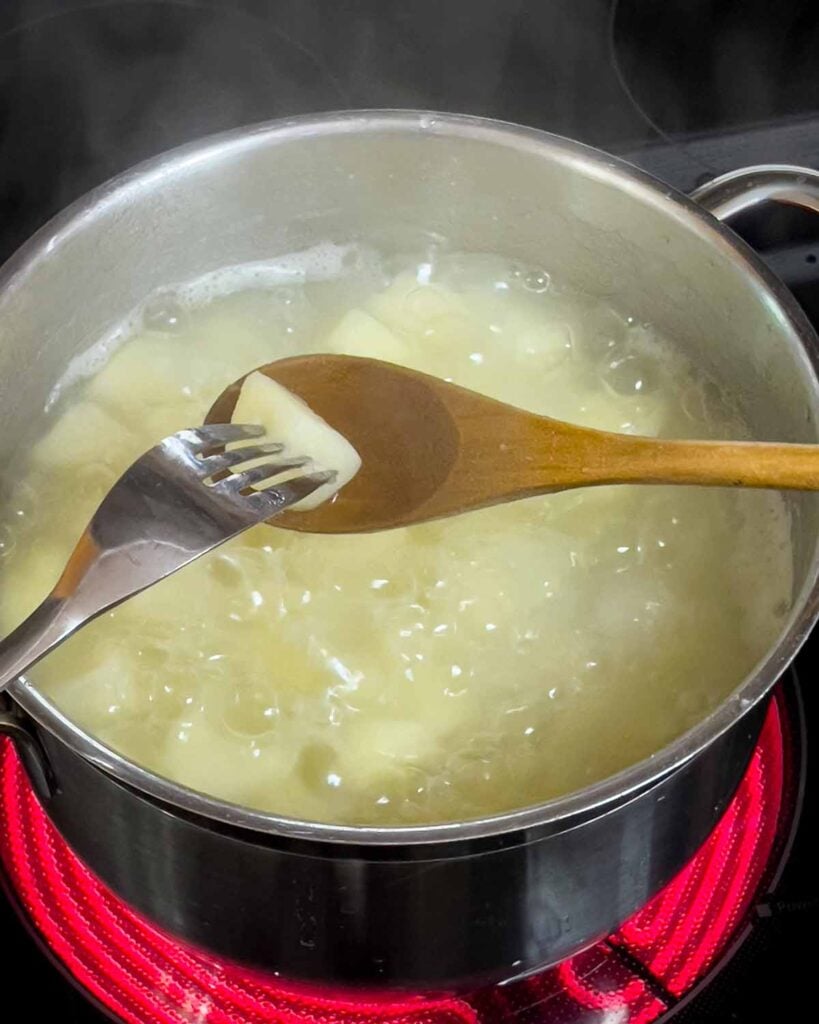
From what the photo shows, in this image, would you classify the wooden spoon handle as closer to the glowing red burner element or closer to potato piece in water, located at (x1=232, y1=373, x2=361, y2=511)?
potato piece in water, located at (x1=232, y1=373, x2=361, y2=511)

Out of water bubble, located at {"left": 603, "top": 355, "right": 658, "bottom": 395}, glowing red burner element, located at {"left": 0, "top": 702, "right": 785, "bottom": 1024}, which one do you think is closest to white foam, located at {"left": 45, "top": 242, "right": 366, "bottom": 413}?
water bubble, located at {"left": 603, "top": 355, "right": 658, "bottom": 395}

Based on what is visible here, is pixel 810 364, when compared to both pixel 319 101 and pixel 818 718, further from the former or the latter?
pixel 319 101

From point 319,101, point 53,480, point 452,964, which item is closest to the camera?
point 452,964

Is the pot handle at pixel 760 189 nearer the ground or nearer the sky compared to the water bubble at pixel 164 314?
nearer the sky

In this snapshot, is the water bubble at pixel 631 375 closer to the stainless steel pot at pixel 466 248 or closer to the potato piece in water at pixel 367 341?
the stainless steel pot at pixel 466 248

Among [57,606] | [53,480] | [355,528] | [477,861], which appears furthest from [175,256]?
[477,861]

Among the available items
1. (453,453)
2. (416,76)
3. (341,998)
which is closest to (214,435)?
(453,453)

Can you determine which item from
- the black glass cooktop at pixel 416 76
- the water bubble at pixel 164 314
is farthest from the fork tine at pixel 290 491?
the black glass cooktop at pixel 416 76

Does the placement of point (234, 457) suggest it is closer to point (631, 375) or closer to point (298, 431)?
point (298, 431)
